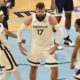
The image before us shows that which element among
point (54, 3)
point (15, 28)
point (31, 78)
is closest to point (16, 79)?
point (31, 78)

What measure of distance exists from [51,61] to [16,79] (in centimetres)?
63

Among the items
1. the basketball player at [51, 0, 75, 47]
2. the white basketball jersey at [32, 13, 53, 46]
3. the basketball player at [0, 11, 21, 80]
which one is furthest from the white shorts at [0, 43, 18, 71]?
the basketball player at [51, 0, 75, 47]

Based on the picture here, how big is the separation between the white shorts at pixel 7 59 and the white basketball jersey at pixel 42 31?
0.53m

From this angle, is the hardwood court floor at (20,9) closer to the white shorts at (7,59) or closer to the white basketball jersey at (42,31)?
the white basketball jersey at (42,31)

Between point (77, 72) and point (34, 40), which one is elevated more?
point (34, 40)

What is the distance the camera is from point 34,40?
193 inches

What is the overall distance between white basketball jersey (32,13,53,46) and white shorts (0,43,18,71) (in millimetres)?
527

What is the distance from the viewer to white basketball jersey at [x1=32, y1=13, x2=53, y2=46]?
4781 millimetres

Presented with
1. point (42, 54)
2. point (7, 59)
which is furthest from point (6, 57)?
point (42, 54)

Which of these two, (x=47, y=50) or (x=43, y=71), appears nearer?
(x=47, y=50)

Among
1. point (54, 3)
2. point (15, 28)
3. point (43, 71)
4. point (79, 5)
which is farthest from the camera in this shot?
point (79, 5)

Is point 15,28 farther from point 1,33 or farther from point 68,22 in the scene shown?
point 1,33

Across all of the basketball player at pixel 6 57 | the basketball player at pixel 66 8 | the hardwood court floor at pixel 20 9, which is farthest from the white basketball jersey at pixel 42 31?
the hardwood court floor at pixel 20 9

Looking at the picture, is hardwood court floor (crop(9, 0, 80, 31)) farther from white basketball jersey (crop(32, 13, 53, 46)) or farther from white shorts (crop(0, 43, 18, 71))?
white shorts (crop(0, 43, 18, 71))
